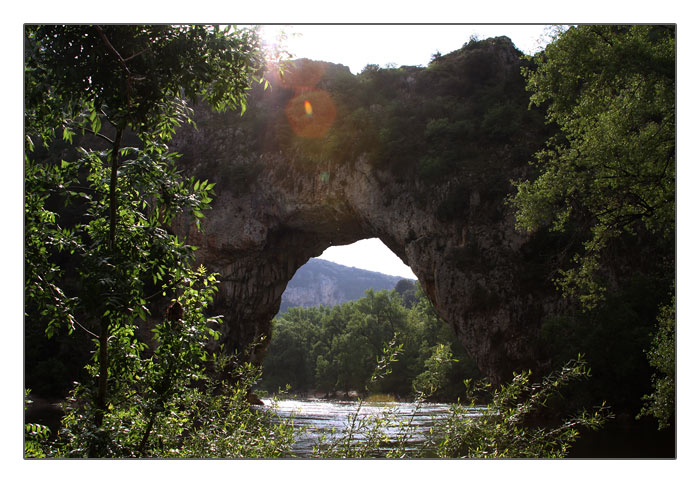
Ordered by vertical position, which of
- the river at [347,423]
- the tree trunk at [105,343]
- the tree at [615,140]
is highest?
the tree at [615,140]

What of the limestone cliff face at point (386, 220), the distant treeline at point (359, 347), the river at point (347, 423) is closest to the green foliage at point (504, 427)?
the river at point (347, 423)

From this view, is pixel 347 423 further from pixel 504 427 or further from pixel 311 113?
pixel 311 113

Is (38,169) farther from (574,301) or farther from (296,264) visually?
(296,264)

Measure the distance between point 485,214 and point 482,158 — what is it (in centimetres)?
228

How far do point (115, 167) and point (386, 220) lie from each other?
60.6 ft

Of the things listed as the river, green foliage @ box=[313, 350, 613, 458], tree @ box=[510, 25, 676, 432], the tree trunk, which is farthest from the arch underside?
green foliage @ box=[313, 350, 613, 458]

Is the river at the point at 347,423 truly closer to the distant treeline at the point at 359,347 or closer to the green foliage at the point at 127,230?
the green foliage at the point at 127,230

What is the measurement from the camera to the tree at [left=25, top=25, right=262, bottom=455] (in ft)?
12.7

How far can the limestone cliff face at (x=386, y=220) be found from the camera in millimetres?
18344

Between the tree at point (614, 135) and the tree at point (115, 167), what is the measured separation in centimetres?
565

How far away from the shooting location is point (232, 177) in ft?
81.3

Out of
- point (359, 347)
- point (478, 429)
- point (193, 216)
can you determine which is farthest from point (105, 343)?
point (359, 347)

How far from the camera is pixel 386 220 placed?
22328 millimetres
